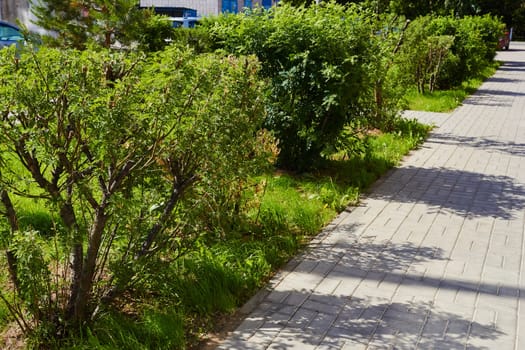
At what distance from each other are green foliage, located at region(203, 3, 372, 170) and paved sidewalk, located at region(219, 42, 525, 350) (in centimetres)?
106

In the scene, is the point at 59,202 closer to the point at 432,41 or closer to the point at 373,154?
the point at 373,154

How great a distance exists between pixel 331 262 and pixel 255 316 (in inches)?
44.5

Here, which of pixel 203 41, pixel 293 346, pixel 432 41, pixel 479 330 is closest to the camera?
pixel 293 346

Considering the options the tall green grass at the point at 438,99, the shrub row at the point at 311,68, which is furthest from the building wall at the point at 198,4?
the shrub row at the point at 311,68

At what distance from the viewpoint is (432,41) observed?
48.6 ft

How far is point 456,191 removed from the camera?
702 cm

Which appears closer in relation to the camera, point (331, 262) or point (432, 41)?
point (331, 262)

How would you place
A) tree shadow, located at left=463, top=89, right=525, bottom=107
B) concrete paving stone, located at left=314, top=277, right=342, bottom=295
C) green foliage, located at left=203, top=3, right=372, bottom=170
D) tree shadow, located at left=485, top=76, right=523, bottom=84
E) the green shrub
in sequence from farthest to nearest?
tree shadow, located at left=485, top=76, right=523, bottom=84 → tree shadow, located at left=463, top=89, right=525, bottom=107 → the green shrub → green foliage, located at left=203, top=3, right=372, bottom=170 → concrete paving stone, located at left=314, top=277, right=342, bottom=295

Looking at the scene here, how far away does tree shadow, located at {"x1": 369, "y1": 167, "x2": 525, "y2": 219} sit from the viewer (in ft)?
20.9

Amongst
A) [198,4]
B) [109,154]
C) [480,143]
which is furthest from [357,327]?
[198,4]

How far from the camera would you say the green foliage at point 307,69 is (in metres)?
6.78

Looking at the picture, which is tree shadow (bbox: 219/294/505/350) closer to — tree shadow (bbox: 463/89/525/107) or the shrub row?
the shrub row

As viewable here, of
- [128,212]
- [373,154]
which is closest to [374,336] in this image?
[128,212]

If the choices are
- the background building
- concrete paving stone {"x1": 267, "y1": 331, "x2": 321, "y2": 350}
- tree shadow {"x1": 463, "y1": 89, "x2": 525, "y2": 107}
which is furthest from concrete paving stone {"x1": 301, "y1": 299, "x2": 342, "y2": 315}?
the background building
